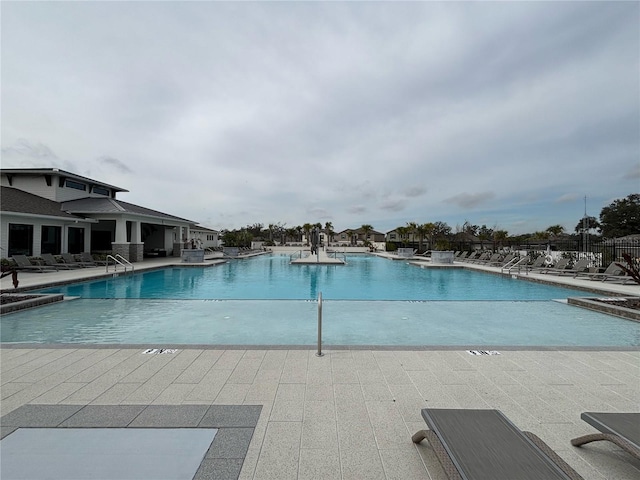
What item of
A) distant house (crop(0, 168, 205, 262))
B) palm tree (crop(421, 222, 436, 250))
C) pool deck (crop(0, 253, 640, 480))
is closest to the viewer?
pool deck (crop(0, 253, 640, 480))

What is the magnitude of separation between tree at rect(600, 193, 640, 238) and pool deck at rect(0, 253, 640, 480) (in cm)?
5851

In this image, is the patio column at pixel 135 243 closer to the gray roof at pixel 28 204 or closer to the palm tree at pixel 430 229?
the gray roof at pixel 28 204

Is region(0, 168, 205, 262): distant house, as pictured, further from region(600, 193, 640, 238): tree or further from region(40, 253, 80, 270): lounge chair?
region(600, 193, 640, 238): tree

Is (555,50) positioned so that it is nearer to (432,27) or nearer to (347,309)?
(432,27)

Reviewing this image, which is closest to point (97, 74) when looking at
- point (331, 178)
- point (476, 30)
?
point (476, 30)

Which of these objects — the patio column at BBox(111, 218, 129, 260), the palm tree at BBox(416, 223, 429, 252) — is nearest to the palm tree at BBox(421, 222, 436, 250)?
the palm tree at BBox(416, 223, 429, 252)

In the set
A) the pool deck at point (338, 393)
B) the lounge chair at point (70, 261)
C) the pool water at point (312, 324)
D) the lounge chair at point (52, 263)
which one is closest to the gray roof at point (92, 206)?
the lounge chair at point (70, 261)

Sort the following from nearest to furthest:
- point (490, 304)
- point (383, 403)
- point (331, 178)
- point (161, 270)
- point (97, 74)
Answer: point (383, 403) → point (490, 304) → point (97, 74) → point (161, 270) → point (331, 178)

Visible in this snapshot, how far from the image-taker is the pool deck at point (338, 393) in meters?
2.27

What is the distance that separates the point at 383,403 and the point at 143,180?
885 inches

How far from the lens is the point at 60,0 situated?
7.39 metres

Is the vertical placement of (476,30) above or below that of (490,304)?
above

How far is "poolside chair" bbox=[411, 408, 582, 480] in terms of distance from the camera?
1.74 metres

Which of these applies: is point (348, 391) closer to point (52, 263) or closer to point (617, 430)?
point (617, 430)
